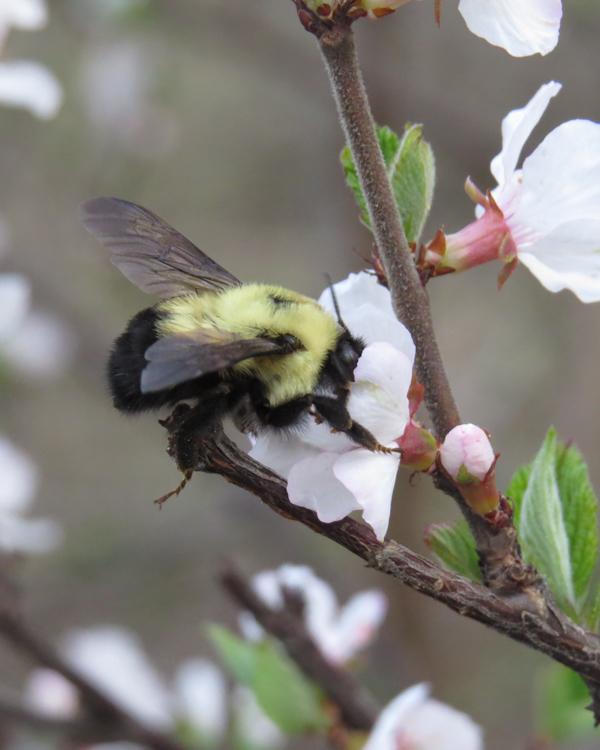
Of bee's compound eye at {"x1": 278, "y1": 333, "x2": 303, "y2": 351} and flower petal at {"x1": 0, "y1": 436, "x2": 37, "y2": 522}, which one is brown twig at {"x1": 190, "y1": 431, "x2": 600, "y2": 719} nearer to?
bee's compound eye at {"x1": 278, "y1": 333, "x2": 303, "y2": 351}

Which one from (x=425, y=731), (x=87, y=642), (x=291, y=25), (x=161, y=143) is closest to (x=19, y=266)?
(x=161, y=143)

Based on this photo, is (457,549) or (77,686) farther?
(77,686)

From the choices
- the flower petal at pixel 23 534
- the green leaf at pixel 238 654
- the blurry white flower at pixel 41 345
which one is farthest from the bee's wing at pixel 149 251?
the blurry white flower at pixel 41 345

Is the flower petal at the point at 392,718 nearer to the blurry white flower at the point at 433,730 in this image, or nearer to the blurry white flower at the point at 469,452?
the blurry white flower at the point at 433,730

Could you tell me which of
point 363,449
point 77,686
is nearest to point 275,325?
point 363,449

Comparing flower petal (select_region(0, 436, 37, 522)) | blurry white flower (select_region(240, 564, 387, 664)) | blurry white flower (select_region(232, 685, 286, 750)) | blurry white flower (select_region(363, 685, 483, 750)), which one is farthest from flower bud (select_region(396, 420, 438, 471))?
flower petal (select_region(0, 436, 37, 522))

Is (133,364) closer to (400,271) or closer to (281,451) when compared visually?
(281,451)
